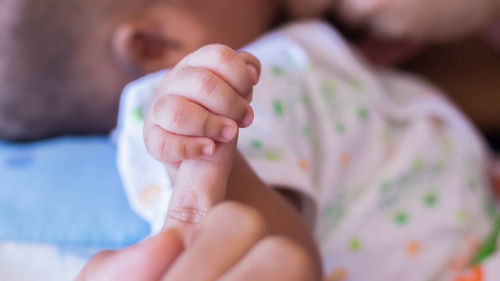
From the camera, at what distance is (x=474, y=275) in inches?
22.8

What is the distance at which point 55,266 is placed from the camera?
20.1 inches

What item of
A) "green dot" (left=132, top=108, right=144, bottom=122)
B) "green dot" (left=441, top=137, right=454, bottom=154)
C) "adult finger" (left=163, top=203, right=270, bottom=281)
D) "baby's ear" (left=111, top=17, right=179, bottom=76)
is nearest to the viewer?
"adult finger" (left=163, top=203, right=270, bottom=281)

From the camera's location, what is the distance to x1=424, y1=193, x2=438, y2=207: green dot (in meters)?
0.66

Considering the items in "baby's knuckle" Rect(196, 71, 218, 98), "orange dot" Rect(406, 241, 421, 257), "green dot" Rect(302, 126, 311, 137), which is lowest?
"orange dot" Rect(406, 241, 421, 257)

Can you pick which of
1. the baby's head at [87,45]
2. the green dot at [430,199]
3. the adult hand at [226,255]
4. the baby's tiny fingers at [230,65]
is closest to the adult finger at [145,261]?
the adult hand at [226,255]

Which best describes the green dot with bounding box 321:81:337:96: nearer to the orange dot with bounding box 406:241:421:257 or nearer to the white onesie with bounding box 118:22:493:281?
the white onesie with bounding box 118:22:493:281

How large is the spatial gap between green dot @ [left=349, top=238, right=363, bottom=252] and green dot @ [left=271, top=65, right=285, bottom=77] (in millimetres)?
205

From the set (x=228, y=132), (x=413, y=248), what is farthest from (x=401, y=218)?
(x=228, y=132)

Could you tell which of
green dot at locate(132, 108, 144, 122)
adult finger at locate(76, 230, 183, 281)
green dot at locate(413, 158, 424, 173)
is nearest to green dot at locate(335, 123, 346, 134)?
green dot at locate(413, 158, 424, 173)

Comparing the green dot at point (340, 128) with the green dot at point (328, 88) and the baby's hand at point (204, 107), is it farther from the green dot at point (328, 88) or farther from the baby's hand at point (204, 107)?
the baby's hand at point (204, 107)

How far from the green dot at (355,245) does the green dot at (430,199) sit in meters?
0.11

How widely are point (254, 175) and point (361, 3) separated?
1.38 feet

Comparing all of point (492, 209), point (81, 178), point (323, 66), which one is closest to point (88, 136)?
point (81, 178)

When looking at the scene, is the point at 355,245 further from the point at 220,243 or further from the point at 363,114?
the point at 220,243
